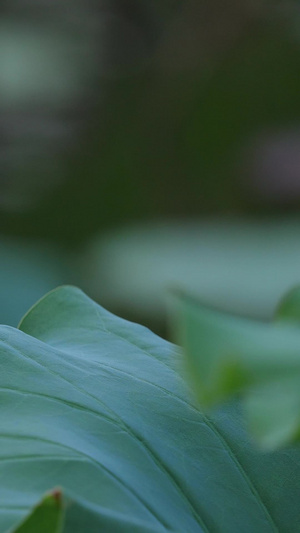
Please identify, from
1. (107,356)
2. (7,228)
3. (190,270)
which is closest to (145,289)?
(190,270)

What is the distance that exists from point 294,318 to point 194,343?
0.07 m

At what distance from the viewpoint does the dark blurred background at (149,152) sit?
2.83m

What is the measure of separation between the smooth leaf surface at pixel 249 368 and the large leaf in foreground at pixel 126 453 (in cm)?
15

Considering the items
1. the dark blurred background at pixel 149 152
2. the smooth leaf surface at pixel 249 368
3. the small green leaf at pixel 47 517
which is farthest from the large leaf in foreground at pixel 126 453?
the dark blurred background at pixel 149 152

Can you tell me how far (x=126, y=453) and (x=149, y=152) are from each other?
3.67 meters

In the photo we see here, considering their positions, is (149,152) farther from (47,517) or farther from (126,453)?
(47,517)

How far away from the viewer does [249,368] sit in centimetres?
28

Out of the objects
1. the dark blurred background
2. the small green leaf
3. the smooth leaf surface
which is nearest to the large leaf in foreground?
the small green leaf

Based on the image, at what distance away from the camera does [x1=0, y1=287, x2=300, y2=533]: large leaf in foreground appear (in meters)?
0.46

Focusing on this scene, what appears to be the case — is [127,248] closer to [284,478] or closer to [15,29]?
[284,478]

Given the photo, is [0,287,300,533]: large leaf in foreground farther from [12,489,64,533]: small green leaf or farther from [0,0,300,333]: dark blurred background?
[0,0,300,333]: dark blurred background

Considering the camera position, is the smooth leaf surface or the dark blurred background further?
the dark blurred background

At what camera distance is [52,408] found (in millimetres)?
527

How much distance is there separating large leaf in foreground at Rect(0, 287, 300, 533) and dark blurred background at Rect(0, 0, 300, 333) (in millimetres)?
1570
